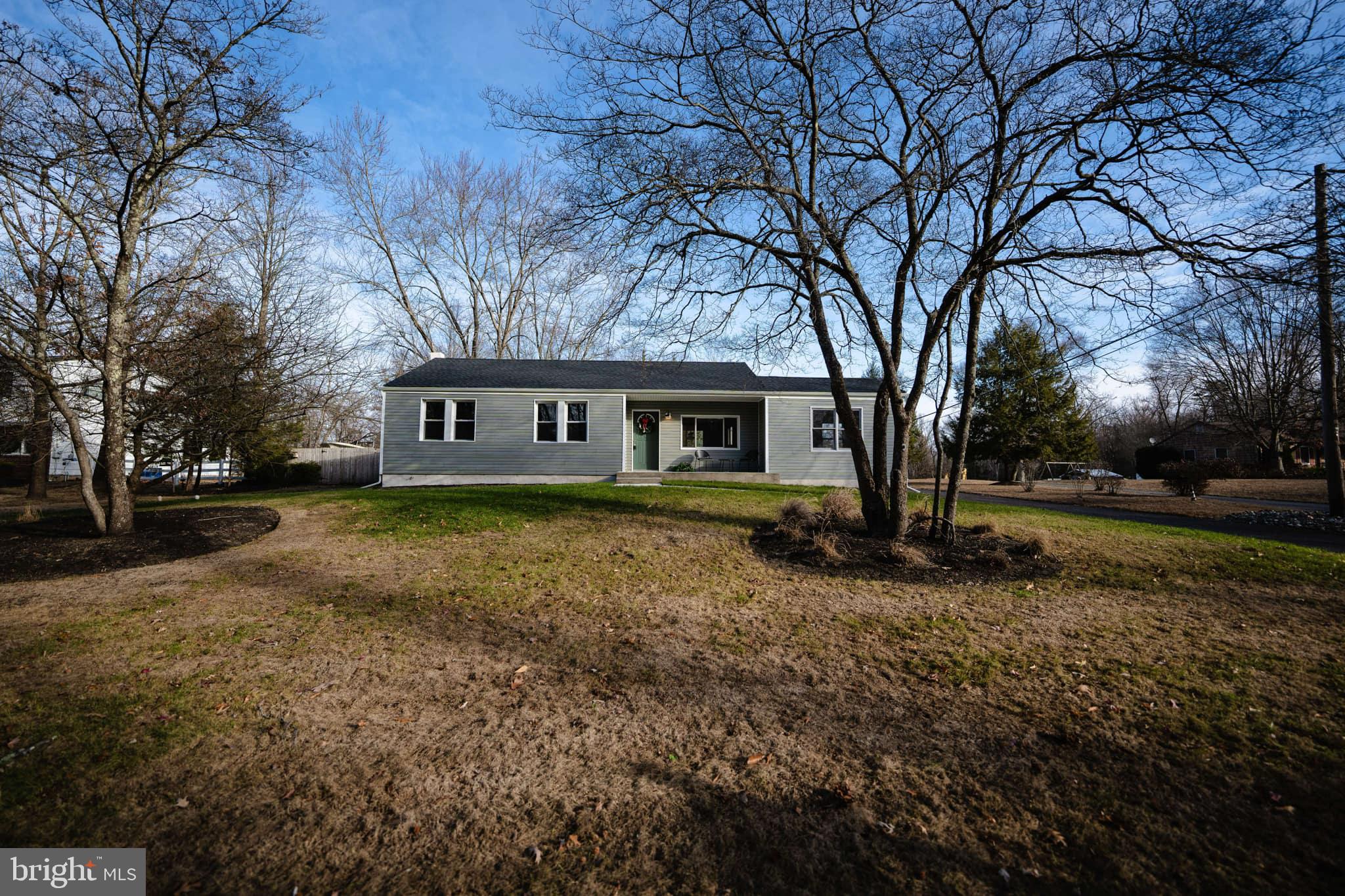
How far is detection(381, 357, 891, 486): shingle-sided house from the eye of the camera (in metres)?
17.2

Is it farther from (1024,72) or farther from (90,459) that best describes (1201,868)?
(90,459)

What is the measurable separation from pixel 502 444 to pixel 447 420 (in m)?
1.76

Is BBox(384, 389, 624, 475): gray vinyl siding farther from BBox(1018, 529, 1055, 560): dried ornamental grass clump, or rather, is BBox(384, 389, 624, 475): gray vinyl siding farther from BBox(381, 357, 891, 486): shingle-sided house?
BBox(1018, 529, 1055, 560): dried ornamental grass clump

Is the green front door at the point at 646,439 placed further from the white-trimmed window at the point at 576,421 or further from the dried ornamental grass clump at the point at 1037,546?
the dried ornamental grass clump at the point at 1037,546

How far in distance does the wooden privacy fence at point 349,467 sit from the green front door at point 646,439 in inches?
392

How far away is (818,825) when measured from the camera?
266 cm

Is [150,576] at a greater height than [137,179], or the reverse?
[137,179]

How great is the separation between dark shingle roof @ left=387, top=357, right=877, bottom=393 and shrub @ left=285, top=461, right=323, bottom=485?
573 cm

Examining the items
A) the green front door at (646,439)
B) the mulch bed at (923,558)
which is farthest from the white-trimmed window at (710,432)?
the mulch bed at (923,558)

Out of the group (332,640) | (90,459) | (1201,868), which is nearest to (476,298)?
(90,459)

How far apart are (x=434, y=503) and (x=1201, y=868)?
10533 millimetres

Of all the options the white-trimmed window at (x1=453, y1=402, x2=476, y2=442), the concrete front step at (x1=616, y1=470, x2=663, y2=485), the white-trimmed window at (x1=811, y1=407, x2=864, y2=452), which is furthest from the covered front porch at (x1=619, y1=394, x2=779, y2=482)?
the white-trimmed window at (x1=453, y1=402, x2=476, y2=442)

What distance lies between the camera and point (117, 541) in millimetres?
7160

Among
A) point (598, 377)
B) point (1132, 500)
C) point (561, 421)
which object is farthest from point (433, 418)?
point (1132, 500)
